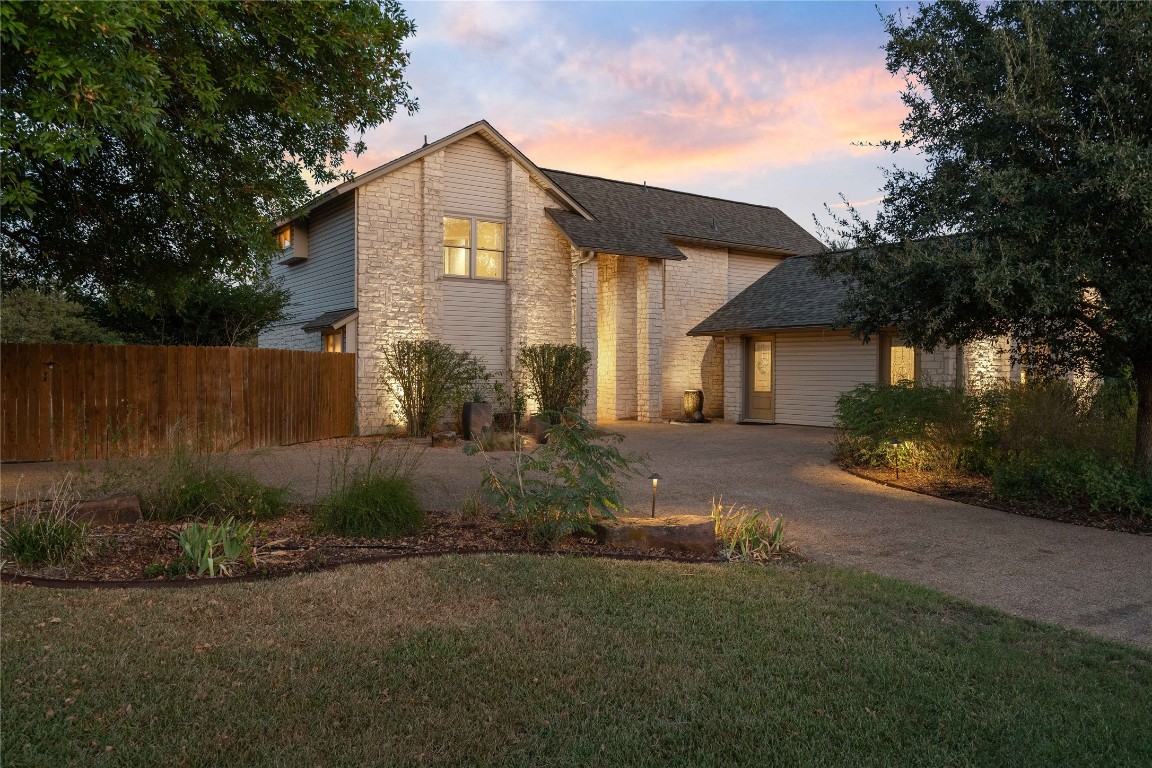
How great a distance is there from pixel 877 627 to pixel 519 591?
2.34 metres

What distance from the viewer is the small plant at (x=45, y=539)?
18.4ft

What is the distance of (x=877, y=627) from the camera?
15.2 feet

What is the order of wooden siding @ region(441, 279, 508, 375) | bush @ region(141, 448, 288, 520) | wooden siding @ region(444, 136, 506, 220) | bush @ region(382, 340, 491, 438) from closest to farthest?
bush @ region(141, 448, 288, 520)
bush @ region(382, 340, 491, 438)
wooden siding @ region(444, 136, 506, 220)
wooden siding @ region(441, 279, 508, 375)

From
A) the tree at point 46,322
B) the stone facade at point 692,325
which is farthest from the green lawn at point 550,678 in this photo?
the tree at point 46,322

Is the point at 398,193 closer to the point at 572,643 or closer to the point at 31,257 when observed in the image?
the point at 31,257

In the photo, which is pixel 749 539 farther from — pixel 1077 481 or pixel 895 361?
pixel 895 361

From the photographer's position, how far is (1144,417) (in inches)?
355

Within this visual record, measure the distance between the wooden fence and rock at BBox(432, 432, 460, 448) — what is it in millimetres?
2593

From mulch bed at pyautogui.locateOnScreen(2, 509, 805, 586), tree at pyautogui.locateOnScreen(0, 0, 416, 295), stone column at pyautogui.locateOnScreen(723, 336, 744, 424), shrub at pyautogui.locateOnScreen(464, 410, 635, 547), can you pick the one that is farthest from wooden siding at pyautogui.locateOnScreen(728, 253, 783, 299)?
mulch bed at pyautogui.locateOnScreen(2, 509, 805, 586)

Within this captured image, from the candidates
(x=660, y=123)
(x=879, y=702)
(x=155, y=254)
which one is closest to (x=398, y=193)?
(x=660, y=123)

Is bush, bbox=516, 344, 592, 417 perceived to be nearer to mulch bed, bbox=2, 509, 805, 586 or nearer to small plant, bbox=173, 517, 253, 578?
mulch bed, bbox=2, 509, 805, 586

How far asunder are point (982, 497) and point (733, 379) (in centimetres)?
1176

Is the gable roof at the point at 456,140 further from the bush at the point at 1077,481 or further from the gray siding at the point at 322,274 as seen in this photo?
the bush at the point at 1077,481

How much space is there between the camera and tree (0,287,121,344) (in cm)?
2372
